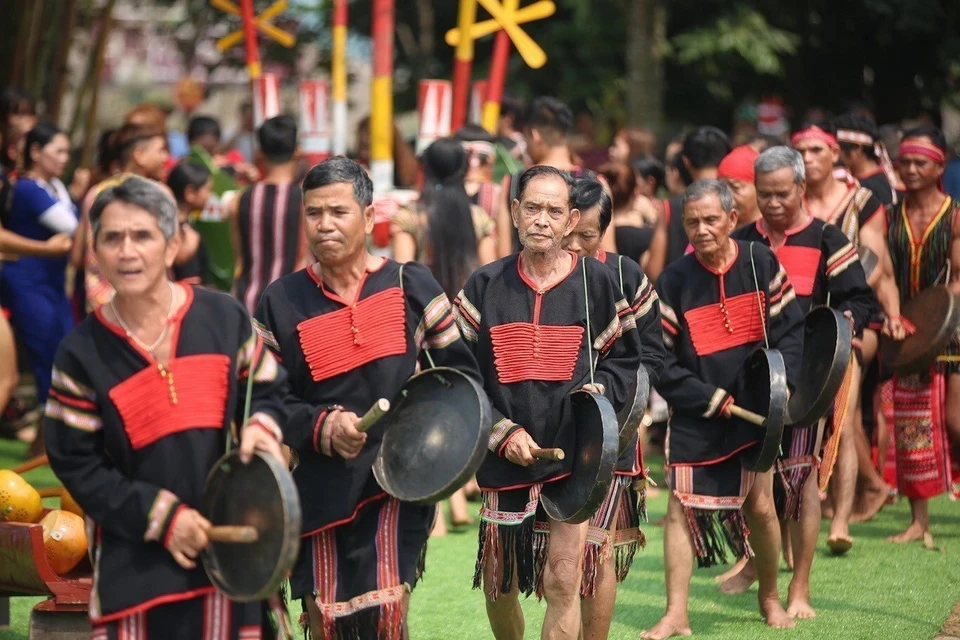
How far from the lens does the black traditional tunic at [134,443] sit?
12.7 feet

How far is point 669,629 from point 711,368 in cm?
117

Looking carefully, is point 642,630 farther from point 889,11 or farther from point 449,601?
point 889,11

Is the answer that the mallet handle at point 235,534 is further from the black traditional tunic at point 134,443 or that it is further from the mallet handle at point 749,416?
the mallet handle at point 749,416

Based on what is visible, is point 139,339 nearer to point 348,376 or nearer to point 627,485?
point 348,376

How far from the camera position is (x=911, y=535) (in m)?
8.38

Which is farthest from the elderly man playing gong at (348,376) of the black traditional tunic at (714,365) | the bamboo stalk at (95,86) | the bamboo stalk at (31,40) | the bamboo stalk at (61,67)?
the bamboo stalk at (61,67)

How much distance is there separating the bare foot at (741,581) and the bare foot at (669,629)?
929 millimetres

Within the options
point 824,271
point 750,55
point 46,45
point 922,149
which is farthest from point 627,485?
point 750,55

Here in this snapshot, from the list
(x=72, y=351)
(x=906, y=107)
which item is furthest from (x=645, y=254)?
A: (x=906, y=107)

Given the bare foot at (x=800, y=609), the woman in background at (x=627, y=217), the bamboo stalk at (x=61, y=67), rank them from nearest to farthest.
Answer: the bare foot at (x=800, y=609), the woman in background at (x=627, y=217), the bamboo stalk at (x=61, y=67)

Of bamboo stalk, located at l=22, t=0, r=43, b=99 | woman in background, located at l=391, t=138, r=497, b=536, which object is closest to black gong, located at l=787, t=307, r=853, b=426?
woman in background, located at l=391, t=138, r=497, b=536

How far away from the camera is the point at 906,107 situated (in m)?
18.3

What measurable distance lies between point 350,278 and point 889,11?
12.7 m

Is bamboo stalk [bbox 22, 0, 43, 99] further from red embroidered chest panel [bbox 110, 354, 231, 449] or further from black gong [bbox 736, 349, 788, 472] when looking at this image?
red embroidered chest panel [bbox 110, 354, 231, 449]
